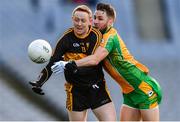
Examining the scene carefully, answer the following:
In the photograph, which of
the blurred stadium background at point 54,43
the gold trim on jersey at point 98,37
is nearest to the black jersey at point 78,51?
the gold trim on jersey at point 98,37

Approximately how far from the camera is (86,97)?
5906mm

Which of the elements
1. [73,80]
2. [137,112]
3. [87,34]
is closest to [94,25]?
[87,34]

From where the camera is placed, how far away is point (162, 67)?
9836 mm

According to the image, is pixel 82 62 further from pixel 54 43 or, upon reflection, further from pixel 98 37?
pixel 54 43

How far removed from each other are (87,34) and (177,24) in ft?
14.5

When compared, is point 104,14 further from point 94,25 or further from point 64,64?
point 64,64

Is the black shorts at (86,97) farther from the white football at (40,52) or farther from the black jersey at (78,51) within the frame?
the white football at (40,52)

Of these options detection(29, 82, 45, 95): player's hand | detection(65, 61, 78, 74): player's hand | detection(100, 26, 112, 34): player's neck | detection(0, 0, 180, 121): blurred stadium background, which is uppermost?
detection(100, 26, 112, 34): player's neck

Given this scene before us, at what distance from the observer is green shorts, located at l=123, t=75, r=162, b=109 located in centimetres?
604

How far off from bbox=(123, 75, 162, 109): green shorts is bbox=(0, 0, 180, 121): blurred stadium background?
3.37 m

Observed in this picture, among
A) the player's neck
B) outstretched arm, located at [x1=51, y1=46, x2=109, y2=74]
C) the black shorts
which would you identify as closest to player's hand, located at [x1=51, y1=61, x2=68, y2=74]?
outstretched arm, located at [x1=51, y1=46, x2=109, y2=74]

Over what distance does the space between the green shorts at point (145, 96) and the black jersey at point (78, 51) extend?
0.49 meters

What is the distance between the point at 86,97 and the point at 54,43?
354cm

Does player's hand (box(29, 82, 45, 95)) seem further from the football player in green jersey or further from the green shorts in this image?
the green shorts
